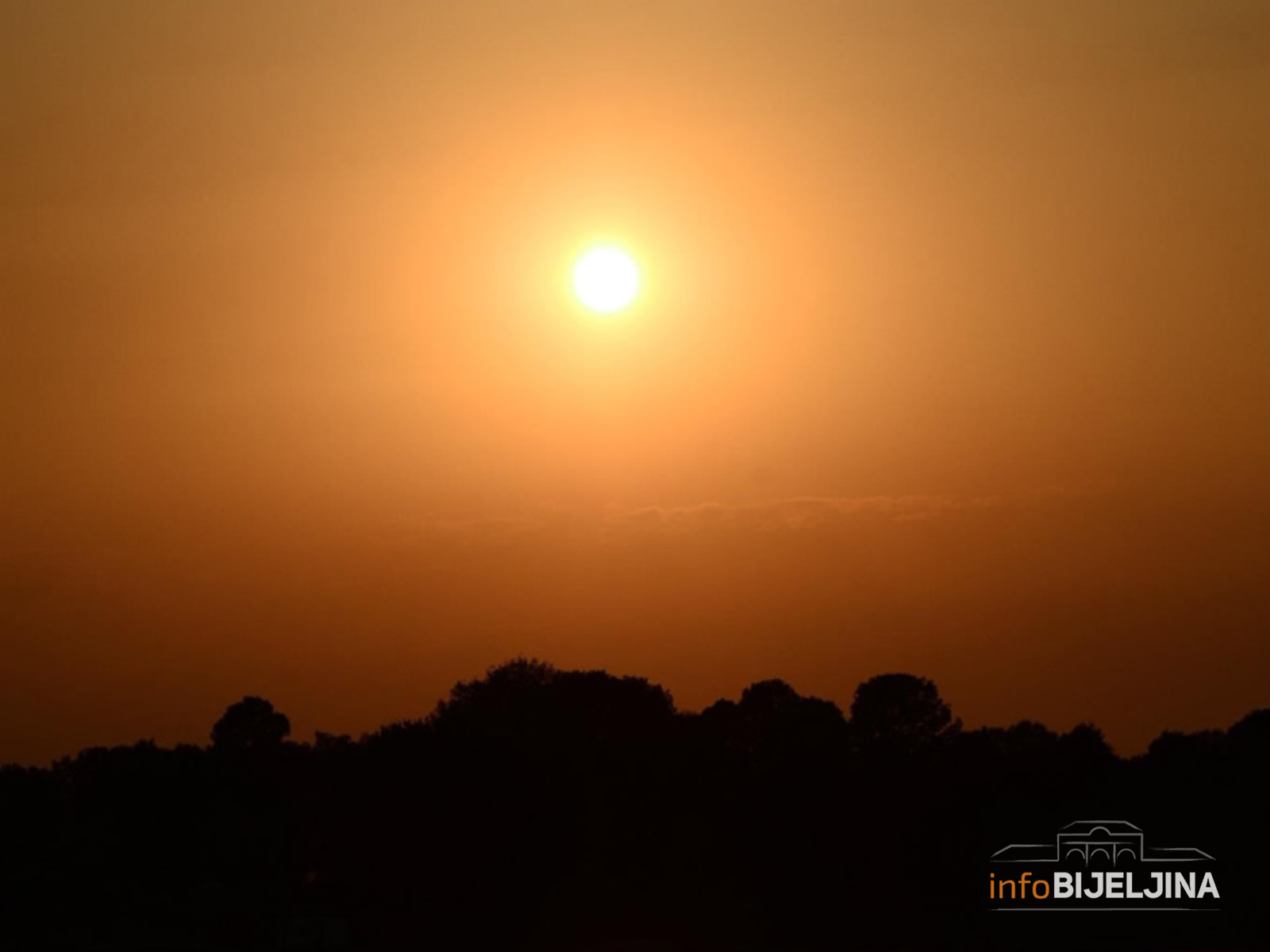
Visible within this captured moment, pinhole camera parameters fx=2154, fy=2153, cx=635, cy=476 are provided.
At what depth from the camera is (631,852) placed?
137000 mm

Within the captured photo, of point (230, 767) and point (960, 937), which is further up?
point (230, 767)

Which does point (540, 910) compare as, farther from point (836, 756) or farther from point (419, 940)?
point (836, 756)

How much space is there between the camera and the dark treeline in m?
114

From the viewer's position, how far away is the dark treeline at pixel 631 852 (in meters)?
114

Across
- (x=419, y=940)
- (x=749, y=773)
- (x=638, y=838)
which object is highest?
(x=749, y=773)

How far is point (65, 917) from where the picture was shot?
130m

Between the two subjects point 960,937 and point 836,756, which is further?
point 836,756

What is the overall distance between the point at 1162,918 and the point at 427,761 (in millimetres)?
59060

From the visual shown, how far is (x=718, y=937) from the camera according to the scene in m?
118

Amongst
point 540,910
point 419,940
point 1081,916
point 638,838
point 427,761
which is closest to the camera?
point 1081,916

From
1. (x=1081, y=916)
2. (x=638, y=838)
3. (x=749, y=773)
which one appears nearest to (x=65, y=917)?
(x=638, y=838)

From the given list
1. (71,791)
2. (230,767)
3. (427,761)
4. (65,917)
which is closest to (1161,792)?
(427,761)

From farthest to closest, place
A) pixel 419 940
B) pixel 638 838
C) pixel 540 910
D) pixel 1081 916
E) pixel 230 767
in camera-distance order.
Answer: pixel 230 767 < pixel 638 838 < pixel 540 910 < pixel 419 940 < pixel 1081 916

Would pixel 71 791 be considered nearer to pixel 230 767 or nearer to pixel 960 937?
pixel 230 767
